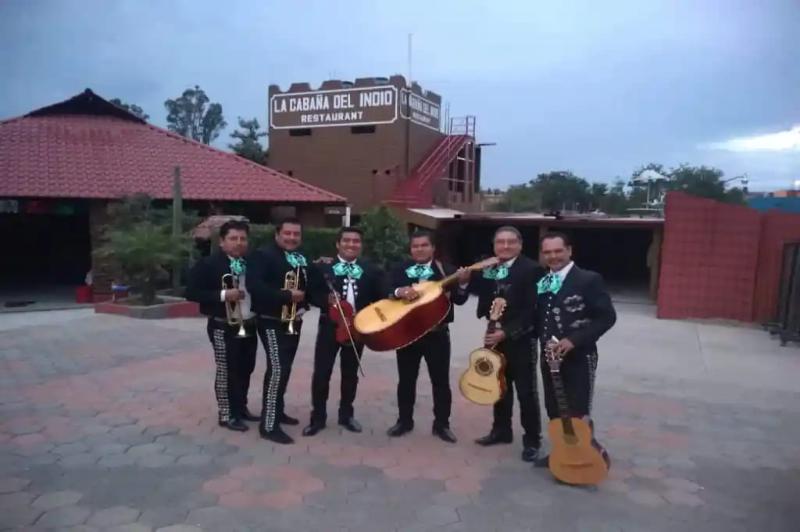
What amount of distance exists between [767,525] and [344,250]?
3272 mm

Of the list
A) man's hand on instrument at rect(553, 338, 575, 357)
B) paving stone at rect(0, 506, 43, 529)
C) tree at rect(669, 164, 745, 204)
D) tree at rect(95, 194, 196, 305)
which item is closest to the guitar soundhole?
man's hand on instrument at rect(553, 338, 575, 357)

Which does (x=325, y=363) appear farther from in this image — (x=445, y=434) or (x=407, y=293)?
(x=445, y=434)

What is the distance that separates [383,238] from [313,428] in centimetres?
1067

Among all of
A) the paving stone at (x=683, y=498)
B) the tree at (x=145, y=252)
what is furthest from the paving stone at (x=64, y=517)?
the tree at (x=145, y=252)

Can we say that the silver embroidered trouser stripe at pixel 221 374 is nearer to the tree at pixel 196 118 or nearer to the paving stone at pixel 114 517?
the paving stone at pixel 114 517

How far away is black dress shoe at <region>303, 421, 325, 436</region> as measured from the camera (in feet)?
16.3

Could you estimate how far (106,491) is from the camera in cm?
391

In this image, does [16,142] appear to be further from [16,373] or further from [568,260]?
[568,260]

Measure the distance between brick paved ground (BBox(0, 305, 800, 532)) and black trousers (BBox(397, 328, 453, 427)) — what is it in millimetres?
220

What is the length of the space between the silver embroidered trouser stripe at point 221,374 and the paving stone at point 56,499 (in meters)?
1.35

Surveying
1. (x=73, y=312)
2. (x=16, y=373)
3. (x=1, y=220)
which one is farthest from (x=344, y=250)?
(x=1, y=220)

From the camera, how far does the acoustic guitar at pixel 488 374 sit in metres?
4.43

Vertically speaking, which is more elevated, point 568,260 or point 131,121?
point 131,121

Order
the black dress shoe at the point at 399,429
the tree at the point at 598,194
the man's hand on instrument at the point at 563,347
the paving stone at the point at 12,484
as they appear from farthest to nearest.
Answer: the tree at the point at 598,194 < the black dress shoe at the point at 399,429 < the man's hand on instrument at the point at 563,347 < the paving stone at the point at 12,484
